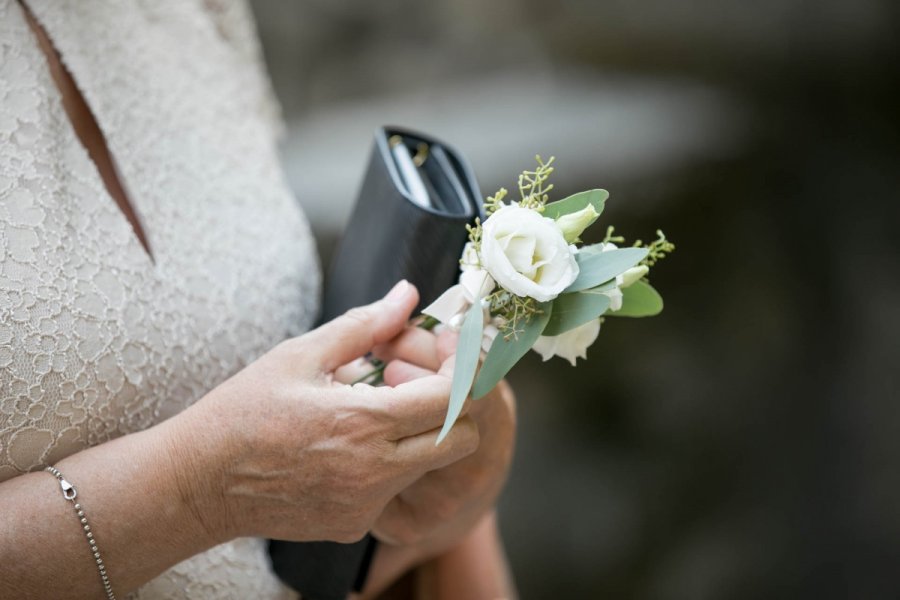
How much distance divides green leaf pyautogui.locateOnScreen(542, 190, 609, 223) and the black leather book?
0.15 meters

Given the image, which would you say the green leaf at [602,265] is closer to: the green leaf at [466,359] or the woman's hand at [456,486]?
the green leaf at [466,359]

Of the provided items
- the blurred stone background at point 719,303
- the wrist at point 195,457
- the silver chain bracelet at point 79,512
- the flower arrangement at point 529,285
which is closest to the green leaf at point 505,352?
the flower arrangement at point 529,285

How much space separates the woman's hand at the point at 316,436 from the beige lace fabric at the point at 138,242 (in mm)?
139

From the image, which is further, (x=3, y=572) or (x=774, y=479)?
(x=774, y=479)

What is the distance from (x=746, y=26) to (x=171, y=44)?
166cm

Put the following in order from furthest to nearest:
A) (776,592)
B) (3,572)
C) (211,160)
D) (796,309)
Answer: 1. (796,309)
2. (776,592)
3. (211,160)
4. (3,572)

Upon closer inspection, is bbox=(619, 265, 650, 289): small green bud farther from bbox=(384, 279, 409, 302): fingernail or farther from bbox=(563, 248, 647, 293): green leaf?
bbox=(384, 279, 409, 302): fingernail

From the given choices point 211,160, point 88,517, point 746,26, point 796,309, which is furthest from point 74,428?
point 746,26

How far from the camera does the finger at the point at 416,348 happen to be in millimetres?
858

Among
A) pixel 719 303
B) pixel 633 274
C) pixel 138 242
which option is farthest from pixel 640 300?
pixel 719 303

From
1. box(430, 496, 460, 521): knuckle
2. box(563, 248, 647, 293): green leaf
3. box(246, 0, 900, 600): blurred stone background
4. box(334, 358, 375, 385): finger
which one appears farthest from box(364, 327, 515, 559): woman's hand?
box(246, 0, 900, 600): blurred stone background

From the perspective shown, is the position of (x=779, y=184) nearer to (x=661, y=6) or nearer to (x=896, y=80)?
(x=896, y=80)

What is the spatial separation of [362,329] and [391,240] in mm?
148

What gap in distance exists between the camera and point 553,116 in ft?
7.22
